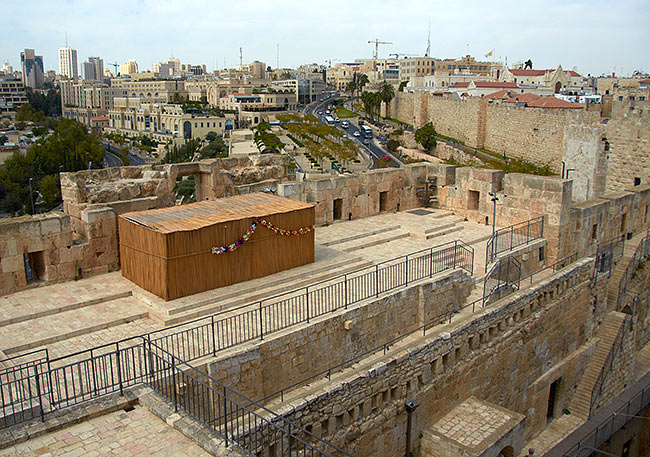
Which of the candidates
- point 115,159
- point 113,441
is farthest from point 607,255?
point 115,159

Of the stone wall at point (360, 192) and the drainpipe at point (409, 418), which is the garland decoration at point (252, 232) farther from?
the drainpipe at point (409, 418)

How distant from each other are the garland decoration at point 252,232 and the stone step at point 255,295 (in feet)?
2.86

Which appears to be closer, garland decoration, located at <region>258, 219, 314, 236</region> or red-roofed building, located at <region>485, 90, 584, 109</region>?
garland decoration, located at <region>258, 219, 314, 236</region>

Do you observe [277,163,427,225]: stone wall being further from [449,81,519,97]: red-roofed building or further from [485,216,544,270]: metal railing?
[449,81,519,97]: red-roofed building

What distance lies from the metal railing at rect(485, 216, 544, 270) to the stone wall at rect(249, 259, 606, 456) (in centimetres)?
114

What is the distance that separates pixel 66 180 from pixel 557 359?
12143 millimetres

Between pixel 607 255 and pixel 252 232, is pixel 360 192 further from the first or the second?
pixel 607 255

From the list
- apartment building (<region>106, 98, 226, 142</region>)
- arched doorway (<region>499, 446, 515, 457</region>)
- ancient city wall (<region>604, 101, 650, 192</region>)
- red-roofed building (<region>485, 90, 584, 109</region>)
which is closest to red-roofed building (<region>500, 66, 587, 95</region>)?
red-roofed building (<region>485, 90, 584, 109</region>)

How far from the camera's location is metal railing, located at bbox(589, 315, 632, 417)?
15.1 m

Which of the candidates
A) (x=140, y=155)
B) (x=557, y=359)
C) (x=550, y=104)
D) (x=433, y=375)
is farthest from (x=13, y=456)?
(x=140, y=155)

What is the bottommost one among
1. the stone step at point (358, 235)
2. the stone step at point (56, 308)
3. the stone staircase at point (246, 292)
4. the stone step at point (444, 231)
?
the stone step at point (56, 308)

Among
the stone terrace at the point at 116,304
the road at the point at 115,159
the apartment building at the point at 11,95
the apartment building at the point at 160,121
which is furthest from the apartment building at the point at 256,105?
the stone terrace at the point at 116,304

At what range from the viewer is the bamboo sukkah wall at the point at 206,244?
10188mm

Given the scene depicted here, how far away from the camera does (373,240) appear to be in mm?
14602
